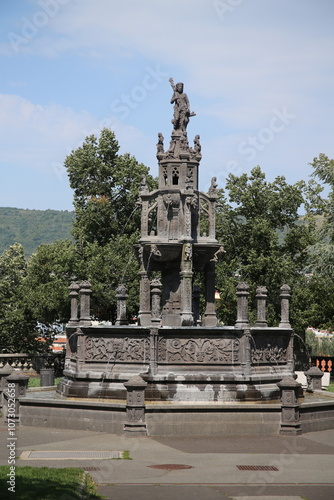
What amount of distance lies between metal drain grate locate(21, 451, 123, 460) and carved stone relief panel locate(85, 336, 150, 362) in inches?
205

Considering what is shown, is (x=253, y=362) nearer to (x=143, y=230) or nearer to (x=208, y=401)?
(x=208, y=401)

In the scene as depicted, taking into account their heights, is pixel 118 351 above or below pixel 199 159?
below

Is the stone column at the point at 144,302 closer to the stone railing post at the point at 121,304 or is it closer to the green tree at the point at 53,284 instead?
the stone railing post at the point at 121,304

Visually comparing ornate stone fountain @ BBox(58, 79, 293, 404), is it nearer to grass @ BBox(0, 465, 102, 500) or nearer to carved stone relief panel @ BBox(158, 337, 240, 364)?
carved stone relief panel @ BBox(158, 337, 240, 364)

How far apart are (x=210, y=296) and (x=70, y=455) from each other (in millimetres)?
9924

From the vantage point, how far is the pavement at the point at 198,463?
12273 mm

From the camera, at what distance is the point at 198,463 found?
14.7 metres

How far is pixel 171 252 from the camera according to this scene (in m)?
23.3

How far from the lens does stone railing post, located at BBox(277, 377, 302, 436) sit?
741 inches

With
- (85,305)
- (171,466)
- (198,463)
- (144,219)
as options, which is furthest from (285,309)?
(171,466)

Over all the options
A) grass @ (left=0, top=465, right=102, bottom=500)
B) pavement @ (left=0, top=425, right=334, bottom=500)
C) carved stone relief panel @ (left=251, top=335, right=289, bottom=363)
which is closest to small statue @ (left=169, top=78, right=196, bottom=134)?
carved stone relief panel @ (left=251, top=335, right=289, bottom=363)

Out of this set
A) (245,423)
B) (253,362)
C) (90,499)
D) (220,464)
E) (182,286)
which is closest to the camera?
(90,499)

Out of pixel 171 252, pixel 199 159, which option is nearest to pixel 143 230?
pixel 171 252

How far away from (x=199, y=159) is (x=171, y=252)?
280cm
